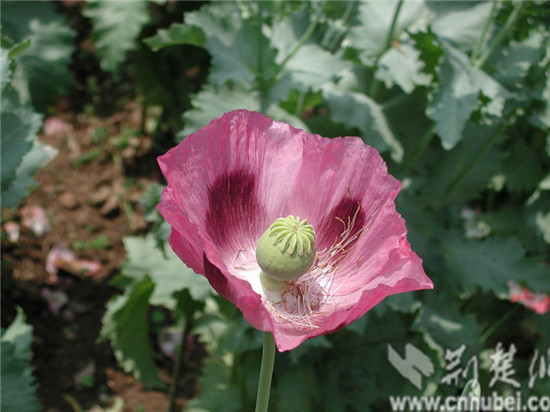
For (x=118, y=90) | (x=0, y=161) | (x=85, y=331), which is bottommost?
(x=85, y=331)

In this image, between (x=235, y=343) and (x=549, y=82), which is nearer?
(x=235, y=343)

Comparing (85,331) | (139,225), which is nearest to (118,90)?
(139,225)

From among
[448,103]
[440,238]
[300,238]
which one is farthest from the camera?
[440,238]

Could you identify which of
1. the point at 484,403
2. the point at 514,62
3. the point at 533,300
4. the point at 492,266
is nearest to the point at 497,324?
the point at 533,300

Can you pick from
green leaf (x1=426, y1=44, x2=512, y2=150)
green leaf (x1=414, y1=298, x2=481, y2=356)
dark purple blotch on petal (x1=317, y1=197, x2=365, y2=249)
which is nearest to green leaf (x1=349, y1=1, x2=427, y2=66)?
green leaf (x1=426, y1=44, x2=512, y2=150)

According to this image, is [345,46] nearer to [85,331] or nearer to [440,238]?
[440,238]

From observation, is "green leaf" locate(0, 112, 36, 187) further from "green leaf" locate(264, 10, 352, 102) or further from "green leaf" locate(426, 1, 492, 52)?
"green leaf" locate(426, 1, 492, 52)
